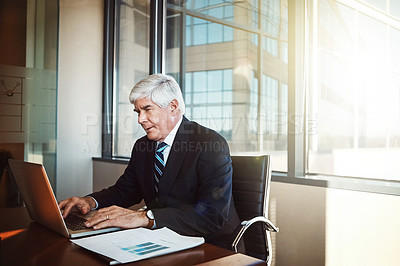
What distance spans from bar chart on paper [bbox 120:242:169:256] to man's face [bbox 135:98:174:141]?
3.00 ft

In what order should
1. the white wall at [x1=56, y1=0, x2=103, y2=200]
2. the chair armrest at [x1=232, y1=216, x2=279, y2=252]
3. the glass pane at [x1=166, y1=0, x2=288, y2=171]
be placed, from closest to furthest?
1. the chair armrest at [x1=232, y1=216, x2=279, y2=252]
2. the glass pane at [x1=166, y1=0, x2=288, y2=171]
3. the white wall at [x1=56, y1=0, x2=103, y2=200]

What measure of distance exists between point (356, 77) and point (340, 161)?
54 centimetres

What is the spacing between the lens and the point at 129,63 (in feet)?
13.7

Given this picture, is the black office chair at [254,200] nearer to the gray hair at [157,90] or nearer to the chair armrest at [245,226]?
the chair armrest at [245,226]

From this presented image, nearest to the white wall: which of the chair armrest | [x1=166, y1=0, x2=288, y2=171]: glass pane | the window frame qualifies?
[x1=166, y1=0, x2=288, y2=171]: glass pane

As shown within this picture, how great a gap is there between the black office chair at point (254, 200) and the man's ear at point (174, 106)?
457 mm

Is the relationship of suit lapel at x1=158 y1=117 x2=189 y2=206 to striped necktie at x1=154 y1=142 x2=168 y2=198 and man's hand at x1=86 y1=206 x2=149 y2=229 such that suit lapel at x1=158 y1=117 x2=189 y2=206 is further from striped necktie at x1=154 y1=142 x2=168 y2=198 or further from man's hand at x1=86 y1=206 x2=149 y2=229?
man's hand at x1=86 y1=206 x2=149 y2=229

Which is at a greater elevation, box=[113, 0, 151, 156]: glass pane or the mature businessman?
box=[113, 0, 151, 156]: glass pane

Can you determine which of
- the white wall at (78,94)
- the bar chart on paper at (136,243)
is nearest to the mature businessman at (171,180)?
the bar chart on paper at (136,243)

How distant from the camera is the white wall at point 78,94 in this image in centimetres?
392

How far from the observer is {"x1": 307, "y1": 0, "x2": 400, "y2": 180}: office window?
7.07 ft

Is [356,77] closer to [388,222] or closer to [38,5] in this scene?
[388,222]

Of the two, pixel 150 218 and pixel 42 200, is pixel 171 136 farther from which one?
pixel 42 200

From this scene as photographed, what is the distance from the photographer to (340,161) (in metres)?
2.40
